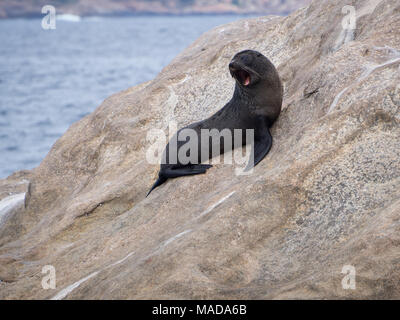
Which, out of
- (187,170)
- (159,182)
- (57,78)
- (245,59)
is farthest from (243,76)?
(57,78)

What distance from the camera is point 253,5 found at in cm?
8475

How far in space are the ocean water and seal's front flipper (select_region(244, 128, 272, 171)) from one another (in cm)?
1561

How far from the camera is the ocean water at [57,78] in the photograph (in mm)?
24812

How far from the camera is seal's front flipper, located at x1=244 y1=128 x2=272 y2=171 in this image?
574 cm

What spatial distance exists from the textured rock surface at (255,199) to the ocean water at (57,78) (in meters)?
13.1

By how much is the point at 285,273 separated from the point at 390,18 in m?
3.36

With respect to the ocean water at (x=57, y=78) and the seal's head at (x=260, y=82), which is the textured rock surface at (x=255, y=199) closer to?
the seal's head at (x=260, y=82)

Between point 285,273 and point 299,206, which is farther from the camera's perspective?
point 299,206

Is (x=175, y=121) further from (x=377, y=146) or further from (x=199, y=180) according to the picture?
(x=377, y=146)

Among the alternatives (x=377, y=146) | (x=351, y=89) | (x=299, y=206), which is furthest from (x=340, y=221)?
(x=351, y=89)

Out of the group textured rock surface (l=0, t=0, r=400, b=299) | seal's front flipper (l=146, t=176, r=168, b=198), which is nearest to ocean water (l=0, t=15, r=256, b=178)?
textured rock surface (l=0, t=0, r=400, b=299)

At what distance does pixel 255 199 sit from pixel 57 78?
129 feet

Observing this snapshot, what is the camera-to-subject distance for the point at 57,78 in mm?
42469
